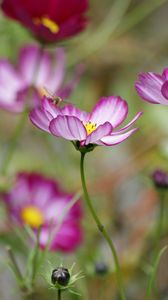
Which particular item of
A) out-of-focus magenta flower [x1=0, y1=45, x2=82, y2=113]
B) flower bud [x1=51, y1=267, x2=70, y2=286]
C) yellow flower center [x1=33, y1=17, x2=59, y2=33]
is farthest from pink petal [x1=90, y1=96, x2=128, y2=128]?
out-of-focus magenta flower [x1=0, y1=45, x2=82, y2=113]

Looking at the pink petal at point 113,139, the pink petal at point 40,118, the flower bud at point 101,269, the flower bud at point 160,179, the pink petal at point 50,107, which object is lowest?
the flower bud at point 101,269

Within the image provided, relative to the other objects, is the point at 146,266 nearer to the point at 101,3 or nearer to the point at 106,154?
the point at 106,154

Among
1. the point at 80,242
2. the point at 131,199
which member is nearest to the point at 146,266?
the point at 80,242

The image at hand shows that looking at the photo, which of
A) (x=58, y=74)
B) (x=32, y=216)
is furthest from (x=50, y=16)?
(x=32, y=216)

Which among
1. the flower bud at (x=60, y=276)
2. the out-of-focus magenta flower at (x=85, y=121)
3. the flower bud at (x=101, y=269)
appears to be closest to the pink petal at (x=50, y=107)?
the out-of-focus magenta flower at (x=85, y=121)

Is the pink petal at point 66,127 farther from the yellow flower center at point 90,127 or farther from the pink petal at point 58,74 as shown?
the pink petal at point 58,74

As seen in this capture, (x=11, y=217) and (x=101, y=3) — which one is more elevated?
(x=101, y=3)

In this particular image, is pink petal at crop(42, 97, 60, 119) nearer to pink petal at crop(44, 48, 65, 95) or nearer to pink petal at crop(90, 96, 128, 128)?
pink petal at crop(90, 96, 128, 128)
